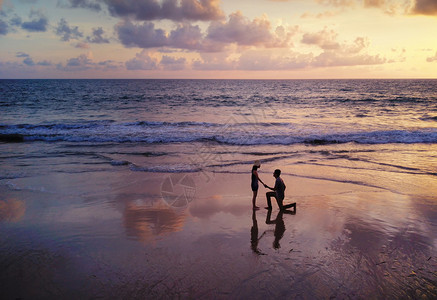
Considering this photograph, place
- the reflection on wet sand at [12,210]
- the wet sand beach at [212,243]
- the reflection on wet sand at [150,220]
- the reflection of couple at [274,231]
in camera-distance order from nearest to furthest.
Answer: the wet sand beach at [212,243]
the reflection of couple at [274,231]
the reflection on wet sand at [150,220]
the reflection on wet sand at [12,210]

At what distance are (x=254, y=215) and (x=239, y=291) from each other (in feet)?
10.7

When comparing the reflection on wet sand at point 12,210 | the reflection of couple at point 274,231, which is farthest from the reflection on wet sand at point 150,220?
the reflection on wet sand at point 12,210

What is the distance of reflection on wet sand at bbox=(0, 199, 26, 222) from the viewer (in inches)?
296

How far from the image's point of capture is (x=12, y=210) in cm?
800

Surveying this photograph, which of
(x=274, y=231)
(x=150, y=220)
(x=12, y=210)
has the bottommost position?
(x=274, y=231)

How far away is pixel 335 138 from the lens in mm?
20016

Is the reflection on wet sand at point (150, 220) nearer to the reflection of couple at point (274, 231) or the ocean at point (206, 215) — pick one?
the ocean at point (206, 215)

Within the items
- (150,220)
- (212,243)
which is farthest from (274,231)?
(150,220)

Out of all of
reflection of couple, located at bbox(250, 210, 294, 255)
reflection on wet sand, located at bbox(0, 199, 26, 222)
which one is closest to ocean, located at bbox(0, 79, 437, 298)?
reflection on wet sand, located at bbox(0, 199, 26, 222)

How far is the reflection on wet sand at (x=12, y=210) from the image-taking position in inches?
296

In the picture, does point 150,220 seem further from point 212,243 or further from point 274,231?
point 274,231

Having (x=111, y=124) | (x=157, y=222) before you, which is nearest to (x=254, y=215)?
(x=157, y=222)

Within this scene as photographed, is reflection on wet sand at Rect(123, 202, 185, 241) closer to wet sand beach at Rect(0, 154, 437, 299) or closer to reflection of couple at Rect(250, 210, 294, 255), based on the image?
wet sand beach at Rect(0, 154, 437, 299)

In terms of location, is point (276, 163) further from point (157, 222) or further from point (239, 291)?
point (239, 291)
